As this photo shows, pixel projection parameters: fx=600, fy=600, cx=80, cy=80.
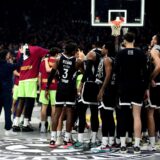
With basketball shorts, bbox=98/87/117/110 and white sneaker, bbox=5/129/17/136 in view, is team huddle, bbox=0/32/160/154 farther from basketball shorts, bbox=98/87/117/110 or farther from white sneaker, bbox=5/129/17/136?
white sneaker, bbox=5/129/17/136

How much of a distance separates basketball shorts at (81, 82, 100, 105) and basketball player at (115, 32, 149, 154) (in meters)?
0.69

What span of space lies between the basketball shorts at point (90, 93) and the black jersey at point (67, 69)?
0.36 metres

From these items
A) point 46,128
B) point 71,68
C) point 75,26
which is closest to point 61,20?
point 75,26

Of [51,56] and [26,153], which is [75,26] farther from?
[26,153]

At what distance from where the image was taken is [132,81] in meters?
10.3

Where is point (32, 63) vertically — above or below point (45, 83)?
above

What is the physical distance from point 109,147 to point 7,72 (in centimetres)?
300

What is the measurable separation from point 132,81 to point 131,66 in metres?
0.26

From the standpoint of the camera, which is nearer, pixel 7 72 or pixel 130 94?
pixel 130 94

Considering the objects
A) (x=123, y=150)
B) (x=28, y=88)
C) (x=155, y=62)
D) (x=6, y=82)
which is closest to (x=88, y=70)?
(x=155, y=62)

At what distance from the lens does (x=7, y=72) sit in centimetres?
1248

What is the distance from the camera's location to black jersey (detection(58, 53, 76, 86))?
440 inches

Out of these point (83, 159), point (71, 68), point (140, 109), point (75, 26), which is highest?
point (75, 26)

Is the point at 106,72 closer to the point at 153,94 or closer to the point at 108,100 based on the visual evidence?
the point at 108,100
